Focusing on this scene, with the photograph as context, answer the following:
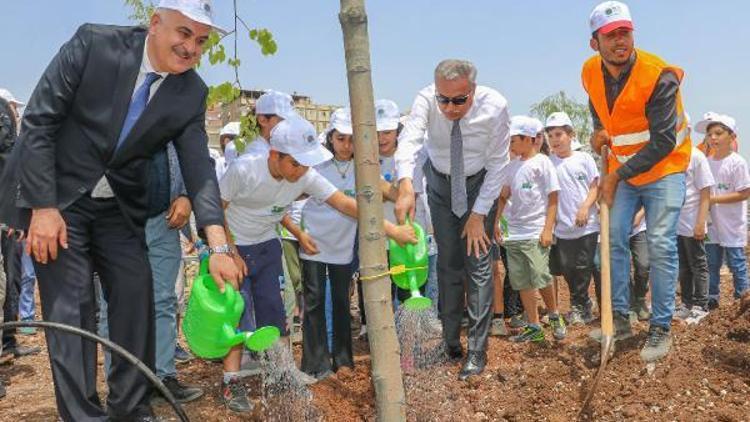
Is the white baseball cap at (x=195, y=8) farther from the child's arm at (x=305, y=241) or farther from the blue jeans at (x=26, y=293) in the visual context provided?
the blue jeans at (x=26, y=293)

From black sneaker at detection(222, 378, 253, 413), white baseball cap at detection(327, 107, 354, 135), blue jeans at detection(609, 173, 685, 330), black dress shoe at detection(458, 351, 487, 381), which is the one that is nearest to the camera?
black sneaker at detection(222, 378, 253, 413)

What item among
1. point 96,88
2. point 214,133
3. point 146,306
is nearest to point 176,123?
point 96,88

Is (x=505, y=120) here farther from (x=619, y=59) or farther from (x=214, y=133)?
(x=214, y=133)

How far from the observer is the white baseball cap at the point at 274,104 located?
493cm

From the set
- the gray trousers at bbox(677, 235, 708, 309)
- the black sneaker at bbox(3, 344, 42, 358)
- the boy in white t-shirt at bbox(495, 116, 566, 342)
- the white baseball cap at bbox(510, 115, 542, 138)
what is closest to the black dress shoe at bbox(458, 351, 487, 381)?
the boy in white t-shirt at bbox(495, 116, 566, 342)

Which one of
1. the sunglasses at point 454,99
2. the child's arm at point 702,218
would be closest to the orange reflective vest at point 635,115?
the sunglasses at point 454,99

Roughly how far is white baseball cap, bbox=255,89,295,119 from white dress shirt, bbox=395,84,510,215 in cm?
123

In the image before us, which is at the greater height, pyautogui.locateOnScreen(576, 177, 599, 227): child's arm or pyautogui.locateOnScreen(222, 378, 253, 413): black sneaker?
pyautogui.locateOnScreen(576, 177, 599, 227): child's arm

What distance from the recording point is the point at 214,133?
13.5 meters

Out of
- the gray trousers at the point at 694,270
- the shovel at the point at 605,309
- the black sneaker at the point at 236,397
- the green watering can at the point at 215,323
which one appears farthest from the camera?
the gray trousers at the point at 694,270

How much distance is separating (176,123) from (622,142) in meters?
2.57

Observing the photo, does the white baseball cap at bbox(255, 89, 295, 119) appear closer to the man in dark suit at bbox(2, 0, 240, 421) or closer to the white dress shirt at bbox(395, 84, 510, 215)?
the white dress shirt at bbox(395, 84, 510, 215)

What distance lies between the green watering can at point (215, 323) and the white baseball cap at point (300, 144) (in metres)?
0.98

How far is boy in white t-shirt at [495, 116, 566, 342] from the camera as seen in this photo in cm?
503
